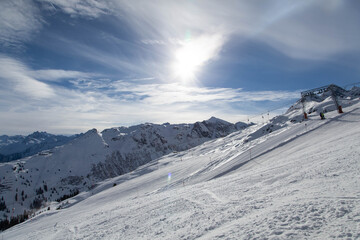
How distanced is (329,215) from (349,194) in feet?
5.25

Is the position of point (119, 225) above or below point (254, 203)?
below

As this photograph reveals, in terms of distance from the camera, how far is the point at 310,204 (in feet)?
20.4

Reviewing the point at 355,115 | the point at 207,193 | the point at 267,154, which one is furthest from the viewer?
the point at 355,115

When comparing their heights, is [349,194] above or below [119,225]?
above

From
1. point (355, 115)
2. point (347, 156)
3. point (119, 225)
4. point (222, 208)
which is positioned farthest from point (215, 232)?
point (355, 115)

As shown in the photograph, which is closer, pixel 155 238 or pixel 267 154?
pixel 155 238

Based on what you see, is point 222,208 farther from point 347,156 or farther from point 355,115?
point 355,115

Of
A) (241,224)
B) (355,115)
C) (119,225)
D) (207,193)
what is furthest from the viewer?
(355,115)

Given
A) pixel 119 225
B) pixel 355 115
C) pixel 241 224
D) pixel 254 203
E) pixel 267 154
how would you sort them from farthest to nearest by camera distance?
1. pixel 355 115
2. pixel 267 154
3. pixel 119 225
4. pixel 254 203
5. pixel 241 224

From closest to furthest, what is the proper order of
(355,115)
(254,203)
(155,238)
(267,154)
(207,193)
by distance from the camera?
1. (155,238)
2. (254,203)
3. (207,193)
4. (267,154)
5. (355,115)

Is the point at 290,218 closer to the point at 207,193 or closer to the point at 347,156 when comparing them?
the point at 207,193

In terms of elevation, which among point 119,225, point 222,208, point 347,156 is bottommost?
point 119,225

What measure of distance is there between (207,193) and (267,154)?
498 inches

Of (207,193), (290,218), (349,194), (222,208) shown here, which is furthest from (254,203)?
(207,193)
